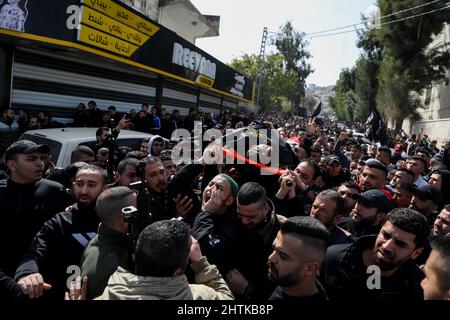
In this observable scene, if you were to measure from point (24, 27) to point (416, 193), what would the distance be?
671 cm

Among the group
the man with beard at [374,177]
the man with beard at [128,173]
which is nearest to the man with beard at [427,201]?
the man with beard at [374,177]

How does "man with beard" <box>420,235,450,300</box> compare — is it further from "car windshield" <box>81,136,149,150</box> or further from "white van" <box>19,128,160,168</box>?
"car windshield" <box>81,136,149,150</box>

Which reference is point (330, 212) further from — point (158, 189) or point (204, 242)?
point (158, 189)

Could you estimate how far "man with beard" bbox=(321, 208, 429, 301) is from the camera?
2.27 metres

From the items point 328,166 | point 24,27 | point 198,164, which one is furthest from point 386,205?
point 24,27

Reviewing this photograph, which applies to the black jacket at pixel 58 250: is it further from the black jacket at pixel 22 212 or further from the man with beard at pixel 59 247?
the black jacket at pixel 22 212

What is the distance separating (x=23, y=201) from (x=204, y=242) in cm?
155

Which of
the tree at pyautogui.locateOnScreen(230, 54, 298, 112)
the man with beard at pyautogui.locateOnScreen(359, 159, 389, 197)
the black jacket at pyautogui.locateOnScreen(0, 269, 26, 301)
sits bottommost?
the black jacket at pyautogui.locateOnScreen(0, 269, 26, 301)

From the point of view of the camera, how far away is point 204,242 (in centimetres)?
248

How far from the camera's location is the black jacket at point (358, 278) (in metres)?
2.23

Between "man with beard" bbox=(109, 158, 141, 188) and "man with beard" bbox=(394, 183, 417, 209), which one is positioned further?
"man with beard" bbox=(394, 183, 417, 209)

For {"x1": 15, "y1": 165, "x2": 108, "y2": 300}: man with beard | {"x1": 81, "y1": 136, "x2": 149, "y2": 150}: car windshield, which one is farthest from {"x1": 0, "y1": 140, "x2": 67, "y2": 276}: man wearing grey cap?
{"x1": 81, "y1": 136, "x2": 149, "y2": 150}: car windshield

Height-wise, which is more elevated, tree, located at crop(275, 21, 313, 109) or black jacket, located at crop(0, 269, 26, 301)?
tree, located at crop(275, 21, 313, 109)
